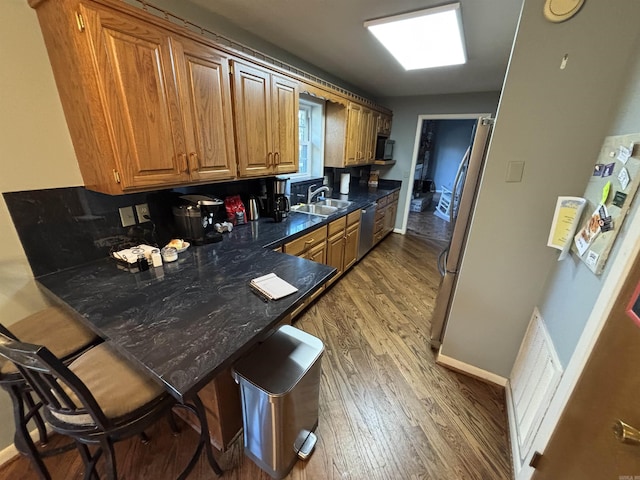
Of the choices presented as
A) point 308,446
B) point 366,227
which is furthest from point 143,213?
point 366,227

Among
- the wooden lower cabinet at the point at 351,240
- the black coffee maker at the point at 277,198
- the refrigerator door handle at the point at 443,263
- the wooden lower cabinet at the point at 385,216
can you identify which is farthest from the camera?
the wooden lower cabinet at the point at 385,216

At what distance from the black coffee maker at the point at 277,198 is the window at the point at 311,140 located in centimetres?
77

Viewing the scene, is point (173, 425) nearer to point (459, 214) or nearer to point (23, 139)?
point (23, 139)

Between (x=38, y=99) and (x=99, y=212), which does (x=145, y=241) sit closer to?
(x=99, y=212)

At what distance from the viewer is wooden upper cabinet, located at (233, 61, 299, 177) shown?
1.80 metres

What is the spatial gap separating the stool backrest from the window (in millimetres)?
2632

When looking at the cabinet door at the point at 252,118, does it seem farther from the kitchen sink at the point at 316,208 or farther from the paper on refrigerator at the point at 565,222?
the paper on refrigerator at the point at 565,222

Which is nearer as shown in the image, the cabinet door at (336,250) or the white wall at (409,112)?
the cabinet door at (336,250)

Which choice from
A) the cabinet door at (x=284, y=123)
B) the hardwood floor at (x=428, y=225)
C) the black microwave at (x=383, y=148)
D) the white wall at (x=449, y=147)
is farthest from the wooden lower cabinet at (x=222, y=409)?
the white wall at (x=449, y=147)

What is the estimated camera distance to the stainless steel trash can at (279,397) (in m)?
1.09

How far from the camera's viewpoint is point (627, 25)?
3.64 ft

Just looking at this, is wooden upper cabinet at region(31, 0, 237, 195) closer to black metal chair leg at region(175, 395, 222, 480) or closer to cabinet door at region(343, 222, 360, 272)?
black metal chair leg at region(175, 395, 222, 480)

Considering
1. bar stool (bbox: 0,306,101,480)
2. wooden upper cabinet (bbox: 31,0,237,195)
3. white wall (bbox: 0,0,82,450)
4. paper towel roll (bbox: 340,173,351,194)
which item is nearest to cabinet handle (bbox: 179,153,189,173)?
wooden upper cabinet (bbox: 31,0,237,195)

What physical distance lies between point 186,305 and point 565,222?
6.31ft
